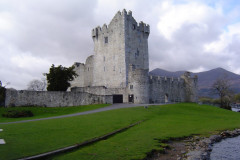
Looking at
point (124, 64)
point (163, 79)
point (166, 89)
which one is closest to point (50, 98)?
point (124, 64)

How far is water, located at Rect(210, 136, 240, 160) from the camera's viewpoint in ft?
40.3

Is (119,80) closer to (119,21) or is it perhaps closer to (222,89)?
(119,21)

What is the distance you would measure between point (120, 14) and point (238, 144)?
33638mm

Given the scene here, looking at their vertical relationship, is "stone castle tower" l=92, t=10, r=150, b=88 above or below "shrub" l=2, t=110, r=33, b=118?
above

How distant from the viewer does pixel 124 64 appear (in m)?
42.0

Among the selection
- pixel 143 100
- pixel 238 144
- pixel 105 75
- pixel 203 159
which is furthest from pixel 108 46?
pixel 203 159

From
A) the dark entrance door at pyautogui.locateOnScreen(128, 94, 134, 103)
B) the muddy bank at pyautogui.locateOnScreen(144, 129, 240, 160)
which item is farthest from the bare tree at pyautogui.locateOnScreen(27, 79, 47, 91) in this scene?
the muddy bank at pyautogui.locateOnScreen(144, 129, 240, 160)

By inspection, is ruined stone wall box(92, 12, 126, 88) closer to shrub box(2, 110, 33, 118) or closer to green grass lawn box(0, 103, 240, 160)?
shrub box(2, 110, 33, 118)

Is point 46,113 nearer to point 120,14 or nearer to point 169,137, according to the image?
point 169,137

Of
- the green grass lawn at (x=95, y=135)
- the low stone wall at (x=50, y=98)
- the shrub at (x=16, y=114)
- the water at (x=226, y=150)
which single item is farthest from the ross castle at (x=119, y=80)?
the water at (x=226, y=150)

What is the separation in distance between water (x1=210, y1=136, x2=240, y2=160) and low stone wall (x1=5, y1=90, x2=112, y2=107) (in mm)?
20855

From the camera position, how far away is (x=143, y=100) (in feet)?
115

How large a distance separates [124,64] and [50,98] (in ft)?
48.8

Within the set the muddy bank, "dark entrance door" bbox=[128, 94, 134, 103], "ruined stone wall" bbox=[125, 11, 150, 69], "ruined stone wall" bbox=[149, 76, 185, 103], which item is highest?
"ruined stone wall" bbox=[125, 11, 150, 69]
